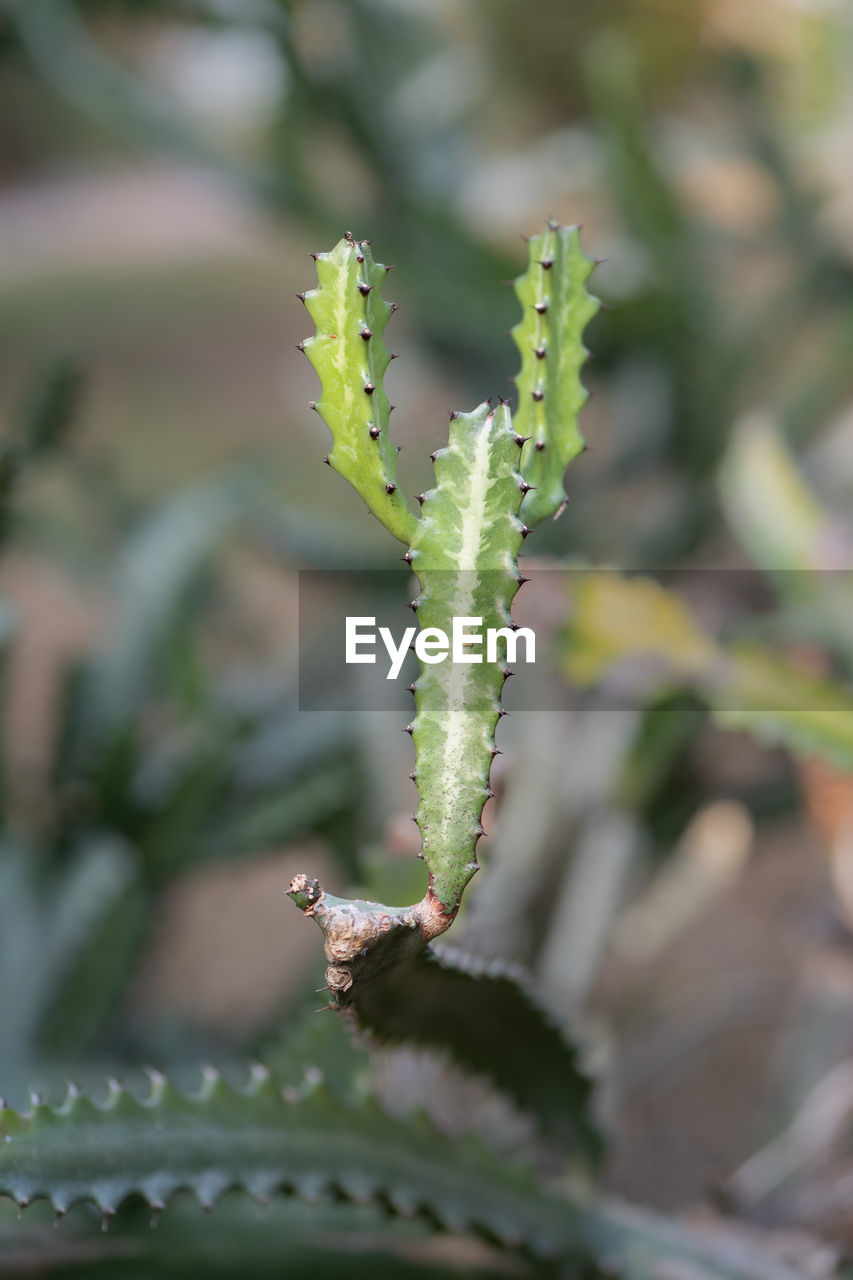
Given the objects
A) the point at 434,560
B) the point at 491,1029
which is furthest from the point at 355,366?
the point at 491,1029

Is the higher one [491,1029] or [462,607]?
[462,607]

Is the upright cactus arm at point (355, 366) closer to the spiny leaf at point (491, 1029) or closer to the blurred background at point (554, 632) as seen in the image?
the blurred background at point (554, 632)

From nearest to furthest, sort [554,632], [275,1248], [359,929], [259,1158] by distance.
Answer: [359,929]
[259,1158]
[275,1248]
[554,632]

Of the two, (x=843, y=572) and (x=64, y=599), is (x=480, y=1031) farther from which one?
(x=64, y=599)

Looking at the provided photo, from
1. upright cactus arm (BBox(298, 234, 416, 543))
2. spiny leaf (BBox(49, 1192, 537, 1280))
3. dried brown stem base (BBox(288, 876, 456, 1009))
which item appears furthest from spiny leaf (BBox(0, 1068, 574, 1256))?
upright cactus arm (BBox(298, 234, 416, 543))

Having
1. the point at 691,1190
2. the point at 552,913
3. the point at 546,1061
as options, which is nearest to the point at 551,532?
the point at 552,913

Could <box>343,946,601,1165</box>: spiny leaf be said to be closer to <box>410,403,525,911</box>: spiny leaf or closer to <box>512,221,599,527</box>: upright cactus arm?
<box>410,403,525,911</box>: spiny leaf

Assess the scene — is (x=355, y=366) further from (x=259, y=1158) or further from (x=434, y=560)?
(x=259, y=1158)
